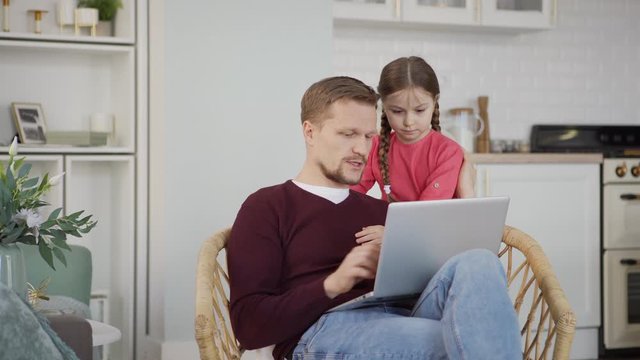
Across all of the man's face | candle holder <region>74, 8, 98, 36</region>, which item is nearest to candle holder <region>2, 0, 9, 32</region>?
candle holder <region>74, 8, 98, 36</region>

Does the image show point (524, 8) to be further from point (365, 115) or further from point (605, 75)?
point (365, 115)

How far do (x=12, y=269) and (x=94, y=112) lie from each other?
2765 millimetres

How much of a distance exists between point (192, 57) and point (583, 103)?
2.66m

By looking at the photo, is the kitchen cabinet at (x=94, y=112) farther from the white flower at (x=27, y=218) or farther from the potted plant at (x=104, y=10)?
the white flower at (x=27, y=218)

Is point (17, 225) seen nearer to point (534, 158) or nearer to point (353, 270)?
point (353, 270)

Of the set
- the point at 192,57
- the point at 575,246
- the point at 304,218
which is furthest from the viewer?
the point at 575,246

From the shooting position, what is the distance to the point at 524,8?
5.12 metres

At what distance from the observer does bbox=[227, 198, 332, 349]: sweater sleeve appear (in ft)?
6.79

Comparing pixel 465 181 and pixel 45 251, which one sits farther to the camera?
pixel 465 181

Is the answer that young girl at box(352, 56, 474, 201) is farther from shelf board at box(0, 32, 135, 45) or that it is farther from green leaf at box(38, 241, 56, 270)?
shelf board at box(0, 32, 135, 45)

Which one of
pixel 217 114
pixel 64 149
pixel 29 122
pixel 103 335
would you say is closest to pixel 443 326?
pixel 103 335

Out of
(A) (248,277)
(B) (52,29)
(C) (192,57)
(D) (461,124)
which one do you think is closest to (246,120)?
(C) (192,57)

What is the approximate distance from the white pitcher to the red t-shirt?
7.10ft

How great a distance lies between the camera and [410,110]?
8.75 feet
